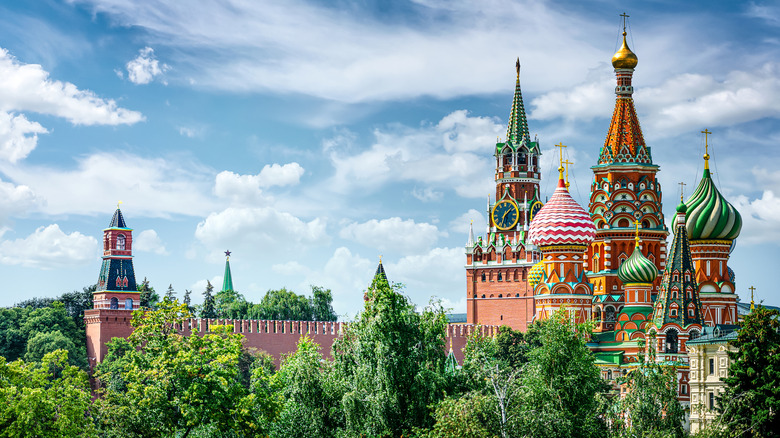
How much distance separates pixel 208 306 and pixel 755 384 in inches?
2422

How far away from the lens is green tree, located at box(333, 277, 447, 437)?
115 feet

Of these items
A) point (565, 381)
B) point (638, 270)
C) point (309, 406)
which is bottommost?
point (309, 406)

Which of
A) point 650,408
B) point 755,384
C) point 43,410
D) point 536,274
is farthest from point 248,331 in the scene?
point 755,384

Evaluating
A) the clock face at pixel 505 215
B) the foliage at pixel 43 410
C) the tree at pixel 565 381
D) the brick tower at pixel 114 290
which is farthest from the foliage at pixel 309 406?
the clock face at pixel 505 215

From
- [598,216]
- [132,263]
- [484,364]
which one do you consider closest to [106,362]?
[132,263]

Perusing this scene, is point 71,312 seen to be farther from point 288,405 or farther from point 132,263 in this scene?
point 288,405

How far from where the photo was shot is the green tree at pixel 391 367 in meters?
35.2

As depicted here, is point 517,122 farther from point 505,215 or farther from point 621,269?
point 621,269

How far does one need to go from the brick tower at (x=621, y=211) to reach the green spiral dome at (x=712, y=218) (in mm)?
6163

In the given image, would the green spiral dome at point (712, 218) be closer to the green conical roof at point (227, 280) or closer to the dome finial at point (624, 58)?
the dome finial at point (624, 58)

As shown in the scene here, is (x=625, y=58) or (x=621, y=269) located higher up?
(x=625, y=58)

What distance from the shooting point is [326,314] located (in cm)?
9744

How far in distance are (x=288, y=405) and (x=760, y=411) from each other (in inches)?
628

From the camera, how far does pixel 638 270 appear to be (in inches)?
2736
